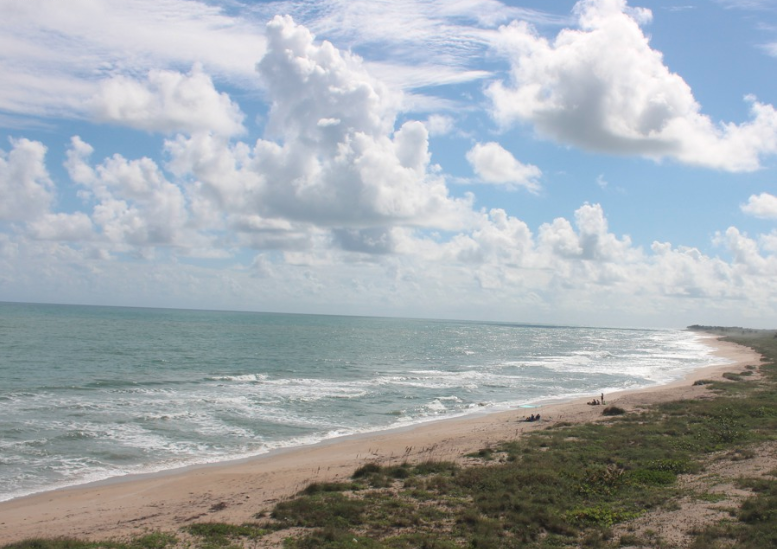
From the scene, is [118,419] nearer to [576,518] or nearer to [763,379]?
[576,518]

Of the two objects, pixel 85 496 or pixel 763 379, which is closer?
pixel 85 496

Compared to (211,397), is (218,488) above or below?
above

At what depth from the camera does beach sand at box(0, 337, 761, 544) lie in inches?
612

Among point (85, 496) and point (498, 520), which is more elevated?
point (498, 520)

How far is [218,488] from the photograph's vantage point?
63.6ft

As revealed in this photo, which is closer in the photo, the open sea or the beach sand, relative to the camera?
the beach sand

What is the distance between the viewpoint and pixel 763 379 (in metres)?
47.3

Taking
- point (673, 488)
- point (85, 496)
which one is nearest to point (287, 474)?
point (85, 496)

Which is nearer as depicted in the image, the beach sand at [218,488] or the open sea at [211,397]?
the beach sand at [218,488]

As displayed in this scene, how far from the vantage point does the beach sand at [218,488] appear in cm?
1555

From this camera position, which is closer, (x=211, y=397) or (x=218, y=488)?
(x=218, y=488)

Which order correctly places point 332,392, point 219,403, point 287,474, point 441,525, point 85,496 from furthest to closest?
point 332,392 < point 219,403 < point 287,474 < point 85,496 < point 441,525

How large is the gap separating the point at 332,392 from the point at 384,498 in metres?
29.0

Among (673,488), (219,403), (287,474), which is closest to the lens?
(673,488)
